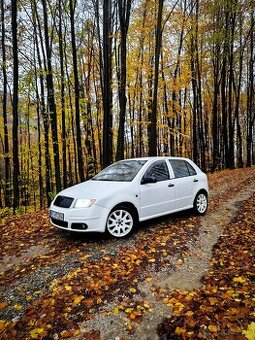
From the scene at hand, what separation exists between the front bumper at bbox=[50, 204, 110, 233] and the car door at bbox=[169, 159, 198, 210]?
241cm

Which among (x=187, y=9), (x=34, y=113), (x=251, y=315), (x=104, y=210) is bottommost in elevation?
(x=251, y=315)

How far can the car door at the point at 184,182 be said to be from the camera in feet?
23.7

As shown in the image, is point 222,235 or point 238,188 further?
point 238,188

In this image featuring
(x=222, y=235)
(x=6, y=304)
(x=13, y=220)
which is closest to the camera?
(x=6, y=304)

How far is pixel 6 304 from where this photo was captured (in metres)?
3.82

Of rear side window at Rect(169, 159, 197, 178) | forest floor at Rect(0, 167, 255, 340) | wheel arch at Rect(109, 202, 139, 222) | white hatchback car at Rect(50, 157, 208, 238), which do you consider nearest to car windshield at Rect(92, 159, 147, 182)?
white hatchback car at Rect(50, 157, 208, 238)

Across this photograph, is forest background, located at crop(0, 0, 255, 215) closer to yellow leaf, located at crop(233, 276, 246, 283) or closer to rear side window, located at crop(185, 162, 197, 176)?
rear side window, located at crop(185, 162, 197, 176)

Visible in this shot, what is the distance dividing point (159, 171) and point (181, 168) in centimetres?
100

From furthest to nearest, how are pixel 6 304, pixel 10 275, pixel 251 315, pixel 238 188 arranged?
pixel 238 188
pixel 10 275
pixel 6 304
pixel 251 315

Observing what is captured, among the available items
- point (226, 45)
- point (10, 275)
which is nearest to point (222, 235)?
point (10, 275)

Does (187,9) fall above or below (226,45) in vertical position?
above

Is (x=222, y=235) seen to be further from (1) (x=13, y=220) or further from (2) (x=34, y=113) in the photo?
(2) (x=34, y=113)

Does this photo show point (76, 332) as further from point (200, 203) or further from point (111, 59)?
point (111, 59)

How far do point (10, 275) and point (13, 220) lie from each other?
419 centimetres
